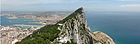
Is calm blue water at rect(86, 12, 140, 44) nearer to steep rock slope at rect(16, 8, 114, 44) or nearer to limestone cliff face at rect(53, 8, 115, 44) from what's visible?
limestone cliff face at rect(53, 8, 115, 44)

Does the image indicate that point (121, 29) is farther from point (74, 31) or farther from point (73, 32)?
point (73, 32)

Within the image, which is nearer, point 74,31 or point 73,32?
point 73,32

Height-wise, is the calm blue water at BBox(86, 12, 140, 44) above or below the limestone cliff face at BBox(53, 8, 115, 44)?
below

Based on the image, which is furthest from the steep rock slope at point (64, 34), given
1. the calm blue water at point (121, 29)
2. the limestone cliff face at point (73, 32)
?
the calm blue water at point (121, 29)

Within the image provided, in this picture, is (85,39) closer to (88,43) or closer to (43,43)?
(88,43)

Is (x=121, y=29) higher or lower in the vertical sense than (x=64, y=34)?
lower

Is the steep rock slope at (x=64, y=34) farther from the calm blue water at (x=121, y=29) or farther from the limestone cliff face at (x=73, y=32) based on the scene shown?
the calm blue water at (x=121, y=29)

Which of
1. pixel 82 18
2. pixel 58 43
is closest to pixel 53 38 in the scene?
pixel 58 43

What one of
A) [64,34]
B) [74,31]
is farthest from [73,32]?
[64,34]

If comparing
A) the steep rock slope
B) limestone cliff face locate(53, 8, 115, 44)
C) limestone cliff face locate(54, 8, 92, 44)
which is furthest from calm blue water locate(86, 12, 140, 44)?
the steep rock slope

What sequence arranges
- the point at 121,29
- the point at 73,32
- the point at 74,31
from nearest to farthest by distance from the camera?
1. the point at 73,32
2. the point at 74,31
3. the point at 121,29

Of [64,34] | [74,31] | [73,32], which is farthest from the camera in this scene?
[74,31]
